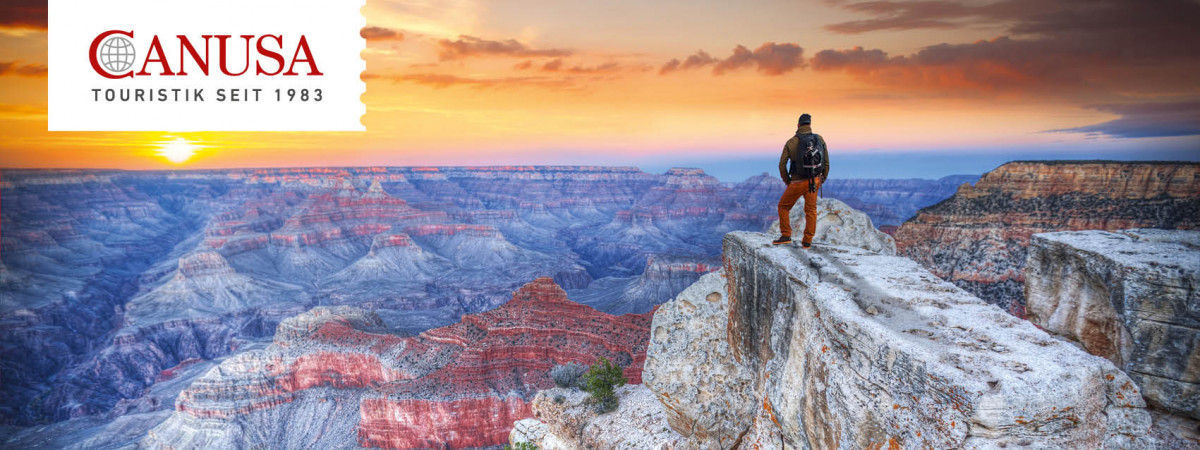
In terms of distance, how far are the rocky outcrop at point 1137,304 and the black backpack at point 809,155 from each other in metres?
3.96

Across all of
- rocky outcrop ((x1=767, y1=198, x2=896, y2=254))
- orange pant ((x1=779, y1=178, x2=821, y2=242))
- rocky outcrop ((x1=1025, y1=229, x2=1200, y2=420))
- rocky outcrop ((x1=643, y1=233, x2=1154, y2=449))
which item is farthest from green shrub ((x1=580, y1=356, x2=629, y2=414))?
rocky outcrop ((x1=1025, y1=229, x2=1200, y2=420))

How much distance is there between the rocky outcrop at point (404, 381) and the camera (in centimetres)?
2938

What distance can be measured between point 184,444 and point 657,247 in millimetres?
89855

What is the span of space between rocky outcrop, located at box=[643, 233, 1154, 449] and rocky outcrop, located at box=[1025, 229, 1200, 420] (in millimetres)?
1595

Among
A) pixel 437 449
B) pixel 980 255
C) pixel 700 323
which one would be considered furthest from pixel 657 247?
pixel 700 323

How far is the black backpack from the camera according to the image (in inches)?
382

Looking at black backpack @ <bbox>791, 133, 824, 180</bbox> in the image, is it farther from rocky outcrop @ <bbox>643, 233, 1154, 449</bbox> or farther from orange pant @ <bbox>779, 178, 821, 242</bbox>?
rocky outcrop @ <bbox>643, 233, 1154, 449</bbox>

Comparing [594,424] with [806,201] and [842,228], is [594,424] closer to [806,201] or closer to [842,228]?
[842,228]

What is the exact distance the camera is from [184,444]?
33.7 metres

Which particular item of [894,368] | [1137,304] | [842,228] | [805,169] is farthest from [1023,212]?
[894,368]

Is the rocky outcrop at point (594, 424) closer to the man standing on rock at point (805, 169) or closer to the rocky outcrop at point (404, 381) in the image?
the man standing on rock at point (805, 169)

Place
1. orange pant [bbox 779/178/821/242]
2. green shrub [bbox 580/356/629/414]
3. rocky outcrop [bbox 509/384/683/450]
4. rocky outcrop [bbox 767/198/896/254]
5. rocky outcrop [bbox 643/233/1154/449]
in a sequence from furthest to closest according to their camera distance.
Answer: green shrub [bbox 580/356/629/414] → rocky outcrop [bbox 509/384/683/450] → rocky outcrop [bbox 767/198/896/254] → orange pant [bbox 779/178/821/242] → rocky outcrop [bbox 643/233/1154/449]

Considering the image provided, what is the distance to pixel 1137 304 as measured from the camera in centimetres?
750

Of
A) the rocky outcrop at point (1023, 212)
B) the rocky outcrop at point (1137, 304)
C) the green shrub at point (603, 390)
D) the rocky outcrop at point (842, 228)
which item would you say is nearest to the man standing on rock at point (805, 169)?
the rocky outcrop at point (842, 228)
